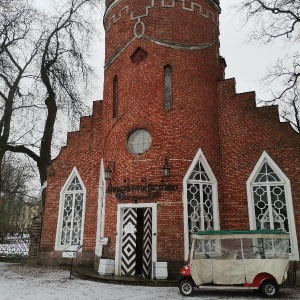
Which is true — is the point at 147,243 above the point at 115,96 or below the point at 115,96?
below

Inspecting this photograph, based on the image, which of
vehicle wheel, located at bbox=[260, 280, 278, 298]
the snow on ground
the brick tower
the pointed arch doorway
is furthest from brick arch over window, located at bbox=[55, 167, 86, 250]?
vehicle wheel, located at bbox=[260, 280, 278, 298]

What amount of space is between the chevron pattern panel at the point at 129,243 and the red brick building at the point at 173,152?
0.11 feet

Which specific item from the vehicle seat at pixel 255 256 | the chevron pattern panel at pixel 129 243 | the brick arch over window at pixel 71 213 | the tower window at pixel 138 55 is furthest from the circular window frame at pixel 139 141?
the vehicle seat at pixel 255 256

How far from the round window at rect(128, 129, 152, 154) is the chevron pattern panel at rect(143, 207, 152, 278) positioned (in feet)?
7.18

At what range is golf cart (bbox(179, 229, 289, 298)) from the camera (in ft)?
30.4

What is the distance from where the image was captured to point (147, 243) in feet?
42.3

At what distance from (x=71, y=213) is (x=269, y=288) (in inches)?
358

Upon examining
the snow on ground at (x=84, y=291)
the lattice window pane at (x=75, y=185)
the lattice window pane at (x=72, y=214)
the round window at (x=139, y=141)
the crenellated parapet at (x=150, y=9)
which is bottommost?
the snow on ground at (x=84, y=291)

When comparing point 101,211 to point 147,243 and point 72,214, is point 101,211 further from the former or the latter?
point 147,243

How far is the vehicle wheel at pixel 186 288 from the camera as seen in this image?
928 centimetres

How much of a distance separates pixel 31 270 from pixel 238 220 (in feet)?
26.3

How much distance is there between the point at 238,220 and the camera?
1259 centimetres

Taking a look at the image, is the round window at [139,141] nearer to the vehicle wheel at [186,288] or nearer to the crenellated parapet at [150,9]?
the crenellated parapet at [150,9]

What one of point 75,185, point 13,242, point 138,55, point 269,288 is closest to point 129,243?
point 75,185
